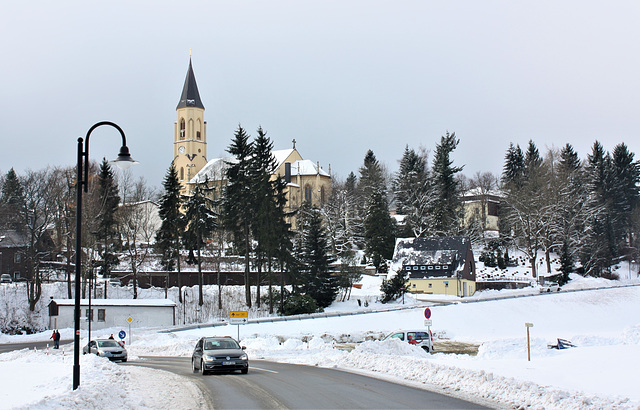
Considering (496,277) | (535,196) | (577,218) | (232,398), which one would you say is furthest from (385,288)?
(232,398)

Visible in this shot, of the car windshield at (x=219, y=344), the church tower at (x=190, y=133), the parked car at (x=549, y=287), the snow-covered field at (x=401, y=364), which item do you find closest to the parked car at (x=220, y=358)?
the car windshield at (x=219, y=344)

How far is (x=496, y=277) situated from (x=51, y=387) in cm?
7292

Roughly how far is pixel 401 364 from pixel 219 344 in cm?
689

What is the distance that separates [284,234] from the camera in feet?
208

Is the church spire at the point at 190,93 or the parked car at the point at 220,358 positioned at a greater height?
the church spire at the point at 190,93

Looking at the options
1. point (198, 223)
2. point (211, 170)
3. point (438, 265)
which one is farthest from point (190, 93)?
point (438, 265)

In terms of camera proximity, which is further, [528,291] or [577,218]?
[577,218]

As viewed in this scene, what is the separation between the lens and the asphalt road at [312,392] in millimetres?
14859

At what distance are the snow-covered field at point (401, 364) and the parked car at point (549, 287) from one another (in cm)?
1234

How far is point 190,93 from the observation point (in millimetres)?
131750

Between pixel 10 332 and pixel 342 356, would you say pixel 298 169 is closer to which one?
pixel 10 332

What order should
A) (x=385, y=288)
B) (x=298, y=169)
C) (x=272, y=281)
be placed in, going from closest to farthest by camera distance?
(x=272, y=281)
(x=385, y=288)
(x=298, y=169)

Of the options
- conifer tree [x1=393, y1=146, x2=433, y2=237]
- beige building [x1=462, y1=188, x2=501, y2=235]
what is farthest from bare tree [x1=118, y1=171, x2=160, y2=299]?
beige building [x1=462, y1=188, x2=501, y2=235]

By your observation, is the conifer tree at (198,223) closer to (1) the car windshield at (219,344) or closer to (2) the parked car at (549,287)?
(2) the parked car at (549,287)
